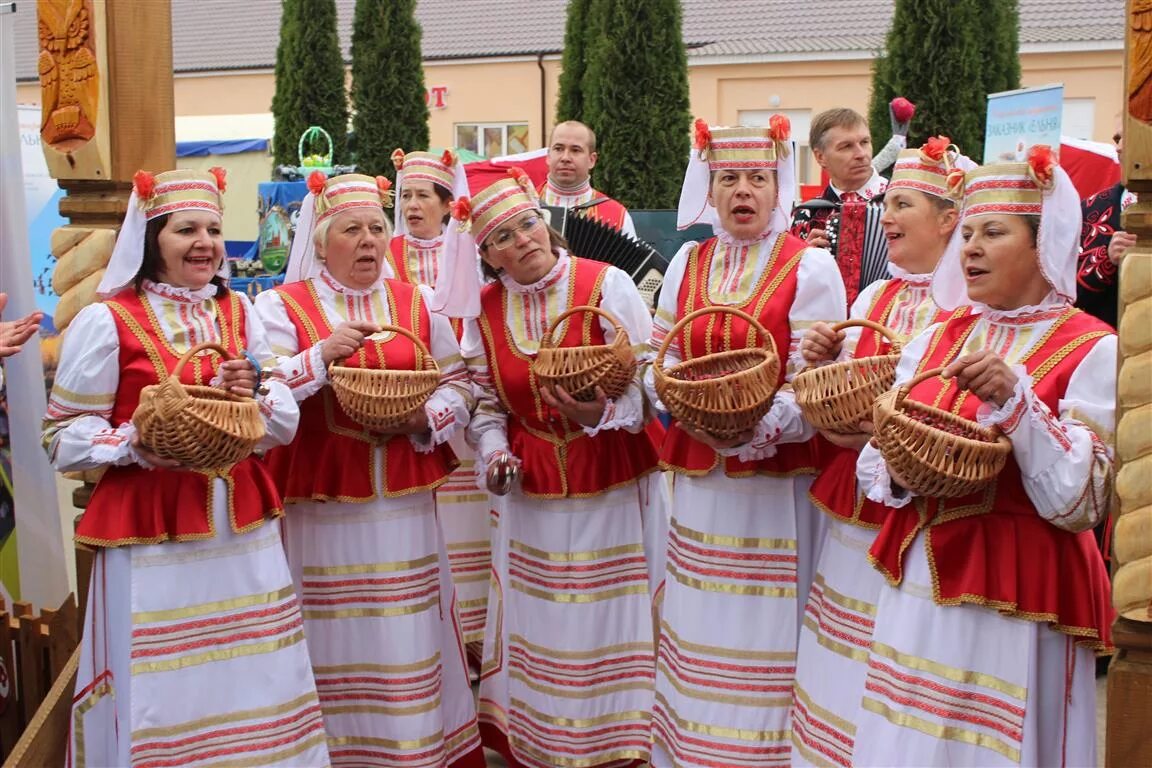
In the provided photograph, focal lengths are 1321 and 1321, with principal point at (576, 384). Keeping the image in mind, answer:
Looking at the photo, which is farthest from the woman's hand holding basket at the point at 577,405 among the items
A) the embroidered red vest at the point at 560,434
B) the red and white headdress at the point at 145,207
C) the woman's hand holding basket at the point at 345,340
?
the red and white headdress at the point at 145,207

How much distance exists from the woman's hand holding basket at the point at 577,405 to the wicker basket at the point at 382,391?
400mm

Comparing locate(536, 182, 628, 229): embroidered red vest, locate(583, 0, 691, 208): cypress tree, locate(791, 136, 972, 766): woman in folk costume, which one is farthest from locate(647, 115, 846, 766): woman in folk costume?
locate(583, 0, 691, 208): cypress tree

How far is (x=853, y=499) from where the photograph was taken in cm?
407

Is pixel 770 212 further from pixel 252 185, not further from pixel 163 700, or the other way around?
pixel 252 185

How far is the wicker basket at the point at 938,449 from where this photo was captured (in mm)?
3066

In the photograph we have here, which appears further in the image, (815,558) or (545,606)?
(545,606)

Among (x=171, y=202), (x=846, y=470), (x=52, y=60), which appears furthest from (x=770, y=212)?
(x=52, y=60)

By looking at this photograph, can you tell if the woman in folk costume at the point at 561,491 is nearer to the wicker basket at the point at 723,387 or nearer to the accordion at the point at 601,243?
the wicker basket at the point at 723,387

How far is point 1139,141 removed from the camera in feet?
10.0

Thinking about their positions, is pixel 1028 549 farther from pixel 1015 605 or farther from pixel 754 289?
pixel 754 289

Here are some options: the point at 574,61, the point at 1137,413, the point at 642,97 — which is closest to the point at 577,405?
the point at 1137,413

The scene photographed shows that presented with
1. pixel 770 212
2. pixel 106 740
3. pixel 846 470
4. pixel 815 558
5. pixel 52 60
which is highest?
pixel 52 60

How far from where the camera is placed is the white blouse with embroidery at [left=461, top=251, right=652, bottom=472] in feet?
15.4

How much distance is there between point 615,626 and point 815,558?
82 cm
